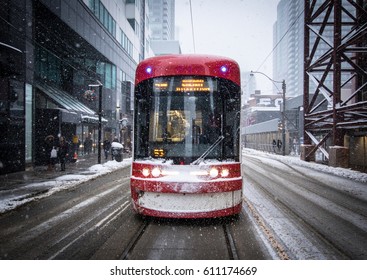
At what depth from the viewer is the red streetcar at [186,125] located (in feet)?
19.8

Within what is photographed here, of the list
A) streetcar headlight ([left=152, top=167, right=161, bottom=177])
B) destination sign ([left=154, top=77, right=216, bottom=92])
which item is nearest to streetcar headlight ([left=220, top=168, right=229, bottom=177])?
streetcar headlight ([left=152, top=167, right=161, bottom=177])

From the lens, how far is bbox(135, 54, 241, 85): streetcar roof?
6.48 meters

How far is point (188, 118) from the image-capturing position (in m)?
6.43

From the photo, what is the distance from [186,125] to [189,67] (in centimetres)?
119

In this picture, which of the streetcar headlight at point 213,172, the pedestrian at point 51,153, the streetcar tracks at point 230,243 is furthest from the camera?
the pedestrian at point 51,153

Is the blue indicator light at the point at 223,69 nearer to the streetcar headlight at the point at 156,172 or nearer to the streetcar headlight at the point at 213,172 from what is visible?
A: the streetcar headlight at the point at 213,172

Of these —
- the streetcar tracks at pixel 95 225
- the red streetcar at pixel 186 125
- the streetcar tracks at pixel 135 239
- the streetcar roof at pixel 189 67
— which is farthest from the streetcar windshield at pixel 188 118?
the streetcar tracks at pixel 95 225

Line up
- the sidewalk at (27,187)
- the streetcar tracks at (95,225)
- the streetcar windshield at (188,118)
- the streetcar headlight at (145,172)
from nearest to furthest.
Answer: the streetcar tracks at (95,225) < the streetcar headlight at (145,172) < the streetcar windshield at (188,118) < the sidewalk at (27,187)

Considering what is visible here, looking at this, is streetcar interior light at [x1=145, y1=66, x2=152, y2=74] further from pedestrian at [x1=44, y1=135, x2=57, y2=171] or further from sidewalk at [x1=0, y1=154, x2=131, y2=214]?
pedestrian at [x1=44, y1=135, x2=57, y2=171]

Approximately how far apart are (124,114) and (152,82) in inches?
1395

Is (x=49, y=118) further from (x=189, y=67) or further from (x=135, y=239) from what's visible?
(x=135, y=239)

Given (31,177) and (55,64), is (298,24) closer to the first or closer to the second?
(55,64)

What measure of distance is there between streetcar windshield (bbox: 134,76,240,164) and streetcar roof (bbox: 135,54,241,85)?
0.40ft
